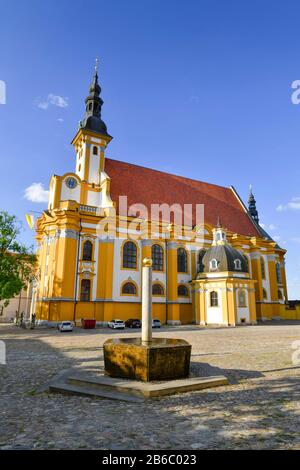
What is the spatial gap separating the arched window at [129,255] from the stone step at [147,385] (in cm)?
2532

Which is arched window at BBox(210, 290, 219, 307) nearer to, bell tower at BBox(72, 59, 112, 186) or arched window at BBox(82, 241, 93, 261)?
arched window at BBox(82, 241, 93, 261)

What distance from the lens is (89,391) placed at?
6645 mm

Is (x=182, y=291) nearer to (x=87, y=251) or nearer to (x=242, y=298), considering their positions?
(x=242, y=298)

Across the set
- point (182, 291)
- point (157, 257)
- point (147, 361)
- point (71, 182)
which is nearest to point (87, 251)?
point (157, 257)

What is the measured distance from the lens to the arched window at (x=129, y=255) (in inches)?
1299

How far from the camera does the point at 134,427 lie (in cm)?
457

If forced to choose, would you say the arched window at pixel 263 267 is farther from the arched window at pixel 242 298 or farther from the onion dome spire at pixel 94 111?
the onion dome spire at pixel 94 111

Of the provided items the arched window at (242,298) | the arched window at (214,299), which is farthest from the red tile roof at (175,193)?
the arched window at (242,298)

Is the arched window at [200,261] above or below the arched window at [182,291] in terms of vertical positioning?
above

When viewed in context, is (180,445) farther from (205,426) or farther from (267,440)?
(267,440)

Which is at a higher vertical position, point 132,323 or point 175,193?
point 175,193

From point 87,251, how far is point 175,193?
15201 millimetres

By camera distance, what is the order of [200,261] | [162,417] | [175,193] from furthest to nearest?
[175,193] < [200,261] < [162,417]
